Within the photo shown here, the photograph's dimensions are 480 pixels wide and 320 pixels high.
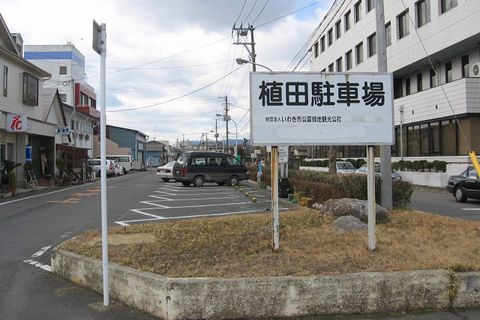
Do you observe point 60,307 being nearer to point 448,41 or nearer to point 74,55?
point 448,41

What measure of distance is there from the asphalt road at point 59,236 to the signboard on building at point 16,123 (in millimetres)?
5730

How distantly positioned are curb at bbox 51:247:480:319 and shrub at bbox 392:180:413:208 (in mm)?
6624

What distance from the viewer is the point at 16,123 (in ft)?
78.2

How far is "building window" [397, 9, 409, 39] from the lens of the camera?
104ft

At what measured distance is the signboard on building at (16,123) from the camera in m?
23.7

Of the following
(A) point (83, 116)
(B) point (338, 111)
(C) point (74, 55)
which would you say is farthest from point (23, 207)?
(C) point (74, 55)

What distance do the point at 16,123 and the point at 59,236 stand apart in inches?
616

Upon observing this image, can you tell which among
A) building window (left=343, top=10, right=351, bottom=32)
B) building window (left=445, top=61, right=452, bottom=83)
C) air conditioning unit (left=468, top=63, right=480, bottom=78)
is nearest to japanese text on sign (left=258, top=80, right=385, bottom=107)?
air conditioning unit (left=468, top=63, right=480, bottom=78)

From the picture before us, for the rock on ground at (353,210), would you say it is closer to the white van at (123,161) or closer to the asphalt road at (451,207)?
the asphalt road at (451,207)

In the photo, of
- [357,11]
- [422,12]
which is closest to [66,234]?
[422,12]

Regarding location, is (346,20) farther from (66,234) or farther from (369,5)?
(66,234)

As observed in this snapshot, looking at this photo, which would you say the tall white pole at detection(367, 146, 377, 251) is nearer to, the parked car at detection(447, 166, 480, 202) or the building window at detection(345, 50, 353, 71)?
the parked car at detection(447, 166, 480, 202)

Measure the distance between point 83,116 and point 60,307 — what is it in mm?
51459

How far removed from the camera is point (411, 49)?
100 ft
